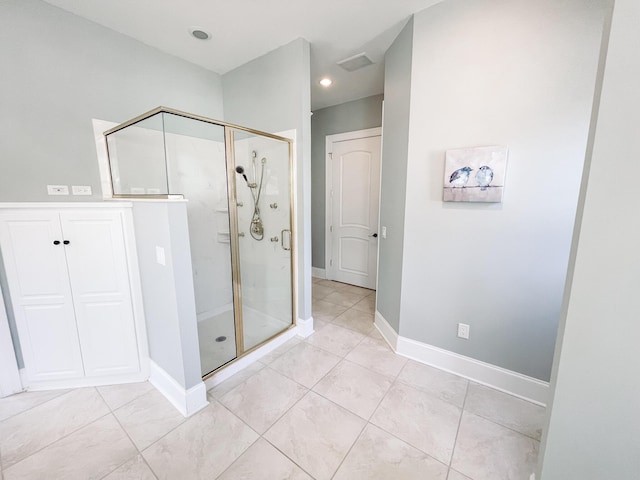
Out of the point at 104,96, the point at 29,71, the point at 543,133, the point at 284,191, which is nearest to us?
the point at 543,133

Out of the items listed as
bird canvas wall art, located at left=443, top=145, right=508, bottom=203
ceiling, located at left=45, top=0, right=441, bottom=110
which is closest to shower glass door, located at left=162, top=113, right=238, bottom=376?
ceiling, located at left=45, top=0, right=441, bottom=110

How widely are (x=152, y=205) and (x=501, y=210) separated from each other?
229 centimetres

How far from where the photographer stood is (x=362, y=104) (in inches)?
138

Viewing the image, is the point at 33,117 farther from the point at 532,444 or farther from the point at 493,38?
the point at 532,444

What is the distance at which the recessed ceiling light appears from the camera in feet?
6.73

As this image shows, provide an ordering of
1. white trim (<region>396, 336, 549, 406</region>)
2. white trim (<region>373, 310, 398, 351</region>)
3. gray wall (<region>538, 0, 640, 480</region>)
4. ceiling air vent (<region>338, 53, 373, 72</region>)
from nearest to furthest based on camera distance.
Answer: gray wall (<region>538, 0, 640, 480</region>), white trim (<region>396, 336, 549, 406</region>), white trim (<region>373, 310, 398, 351</region>), ceiling air vent (<region>338, 53, 373, 72</region>)

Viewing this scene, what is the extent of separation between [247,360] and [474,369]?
183 cm

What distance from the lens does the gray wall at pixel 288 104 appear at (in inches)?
88.3

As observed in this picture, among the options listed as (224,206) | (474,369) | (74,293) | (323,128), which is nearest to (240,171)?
(224,206)

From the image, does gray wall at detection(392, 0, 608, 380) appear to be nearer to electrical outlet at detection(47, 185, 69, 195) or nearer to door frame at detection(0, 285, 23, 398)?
electrical outlet at detection(47, 185, 69, 195)

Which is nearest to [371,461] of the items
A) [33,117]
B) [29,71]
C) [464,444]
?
[464,444]

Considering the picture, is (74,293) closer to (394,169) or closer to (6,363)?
(6,363)

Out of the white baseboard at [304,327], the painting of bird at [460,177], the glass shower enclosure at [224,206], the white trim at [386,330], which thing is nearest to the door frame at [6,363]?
the glass shower enclosure at [224,206]

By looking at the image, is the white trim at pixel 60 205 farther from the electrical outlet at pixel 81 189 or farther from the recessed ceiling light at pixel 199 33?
the recessed ceiling light at pixel 199 33
